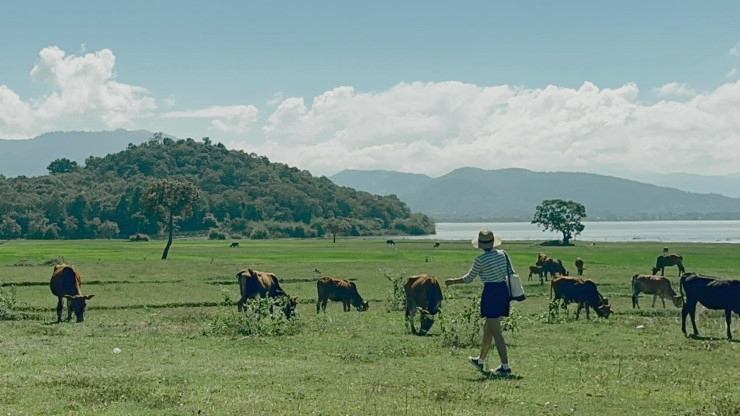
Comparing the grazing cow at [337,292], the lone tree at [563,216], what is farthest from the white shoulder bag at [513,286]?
the lone tree at [563,216]

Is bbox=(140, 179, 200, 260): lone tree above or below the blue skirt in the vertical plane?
above

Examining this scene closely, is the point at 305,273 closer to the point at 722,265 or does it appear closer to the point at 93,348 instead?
the point at 93,348

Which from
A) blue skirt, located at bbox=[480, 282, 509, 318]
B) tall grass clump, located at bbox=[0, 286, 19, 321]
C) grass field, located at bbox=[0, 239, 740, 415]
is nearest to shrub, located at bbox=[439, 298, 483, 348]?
grass field, located at bbox=[0, 239, 740, 415]

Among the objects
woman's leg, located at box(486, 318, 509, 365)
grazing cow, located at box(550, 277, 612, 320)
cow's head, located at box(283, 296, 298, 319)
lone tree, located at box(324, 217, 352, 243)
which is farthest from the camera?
lone tree, located at box(324, 217, 352, 243)

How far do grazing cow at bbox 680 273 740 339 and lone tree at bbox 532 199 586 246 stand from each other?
87679 millimetres

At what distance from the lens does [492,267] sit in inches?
545

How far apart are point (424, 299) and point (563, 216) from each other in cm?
9036

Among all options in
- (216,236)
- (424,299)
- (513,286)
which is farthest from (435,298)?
(216,236)

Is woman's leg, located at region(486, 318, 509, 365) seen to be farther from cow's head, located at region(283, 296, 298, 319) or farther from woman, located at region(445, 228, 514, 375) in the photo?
cow's head, located at region(283, 296, 298, 319)

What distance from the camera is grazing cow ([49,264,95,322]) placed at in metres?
24.4

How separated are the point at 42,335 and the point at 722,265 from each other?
52.3 metres

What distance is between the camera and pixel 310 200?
188500 mm

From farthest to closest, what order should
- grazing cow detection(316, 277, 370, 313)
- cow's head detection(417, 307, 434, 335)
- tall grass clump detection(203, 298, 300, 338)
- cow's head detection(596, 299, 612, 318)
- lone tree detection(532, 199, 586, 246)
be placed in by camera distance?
lone tree detection(532, 199, 586, 246) → grazing cow detection(316, 277, 370, 313) → cow's head detection(596, 299, 612, 318) → cow's head detection(417, 307, 434, 335) → tall grass clump detection(203, 298, 300, 338)

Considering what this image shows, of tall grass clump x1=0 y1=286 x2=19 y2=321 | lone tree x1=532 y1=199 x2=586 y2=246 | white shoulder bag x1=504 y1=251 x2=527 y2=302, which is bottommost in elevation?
tall grass clump x1=0 y1=286 x2=19 y2=321
